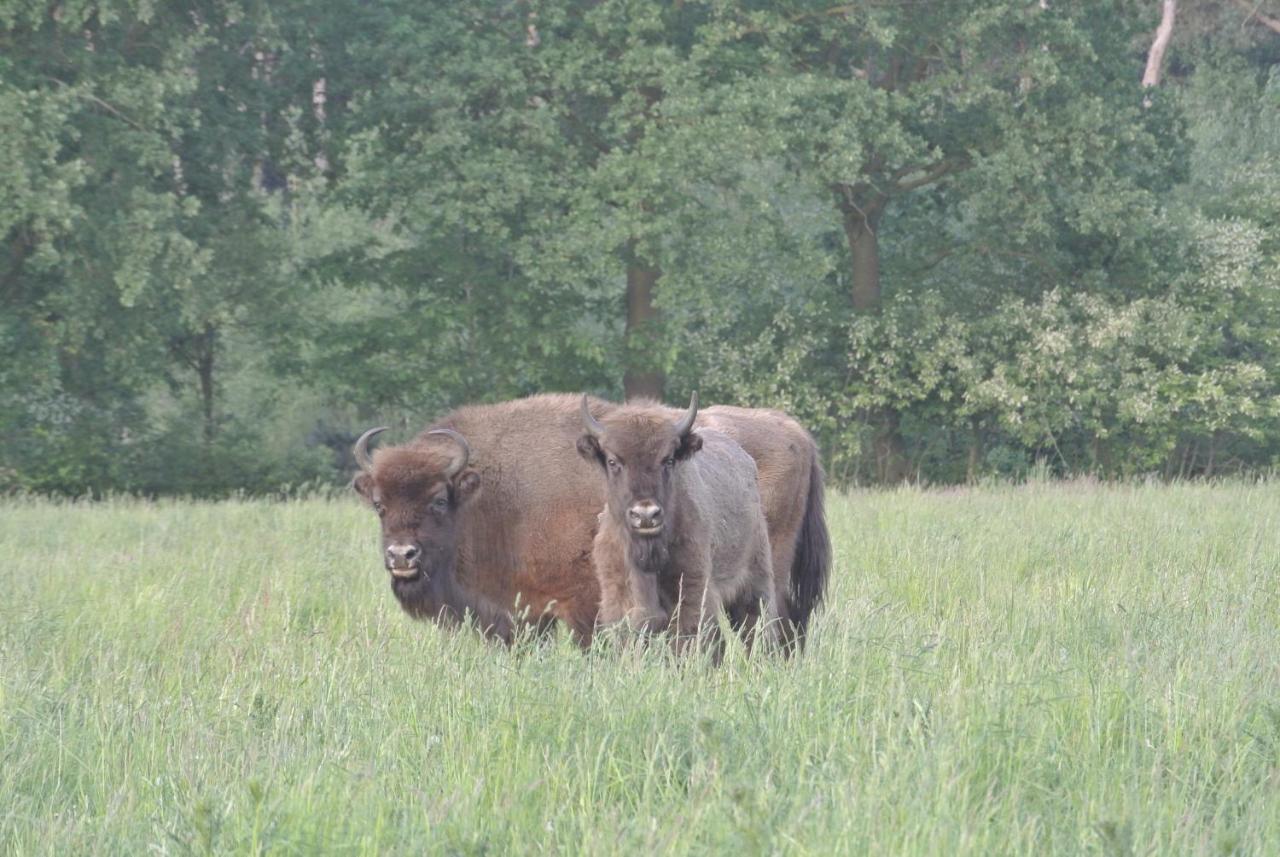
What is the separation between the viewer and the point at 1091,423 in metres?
26.9

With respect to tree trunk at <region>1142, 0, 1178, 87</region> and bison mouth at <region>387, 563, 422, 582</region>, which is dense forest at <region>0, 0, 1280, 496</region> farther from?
bison mouth at <region>387, 563, 422, 582</region>

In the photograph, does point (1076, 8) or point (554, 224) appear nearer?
point (554, 224)

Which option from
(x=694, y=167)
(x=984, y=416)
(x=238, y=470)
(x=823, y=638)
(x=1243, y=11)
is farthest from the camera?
(x=1243, y=11)

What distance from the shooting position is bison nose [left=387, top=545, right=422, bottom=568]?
8422 mm

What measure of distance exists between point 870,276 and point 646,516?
21.5 m

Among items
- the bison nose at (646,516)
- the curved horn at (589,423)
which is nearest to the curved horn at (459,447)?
the curved horn at (589,423)

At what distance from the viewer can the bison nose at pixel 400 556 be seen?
27.6 feet

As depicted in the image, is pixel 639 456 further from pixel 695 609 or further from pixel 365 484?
pixel 365 484

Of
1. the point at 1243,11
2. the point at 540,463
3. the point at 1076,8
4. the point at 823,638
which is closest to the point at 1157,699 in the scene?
the point at 823,638

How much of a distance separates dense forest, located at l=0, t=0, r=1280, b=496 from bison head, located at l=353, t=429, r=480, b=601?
14915mm

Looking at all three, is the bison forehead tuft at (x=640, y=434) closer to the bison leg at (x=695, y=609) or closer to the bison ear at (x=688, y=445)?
the bison ear at (x=688, y=445)

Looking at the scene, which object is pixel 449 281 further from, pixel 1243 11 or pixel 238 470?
pixel 1243 11

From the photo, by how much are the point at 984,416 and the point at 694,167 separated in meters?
7.71

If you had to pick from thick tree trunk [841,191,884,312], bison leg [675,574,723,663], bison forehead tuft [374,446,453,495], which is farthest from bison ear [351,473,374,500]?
thick tree trunk [841,191,884,312]
